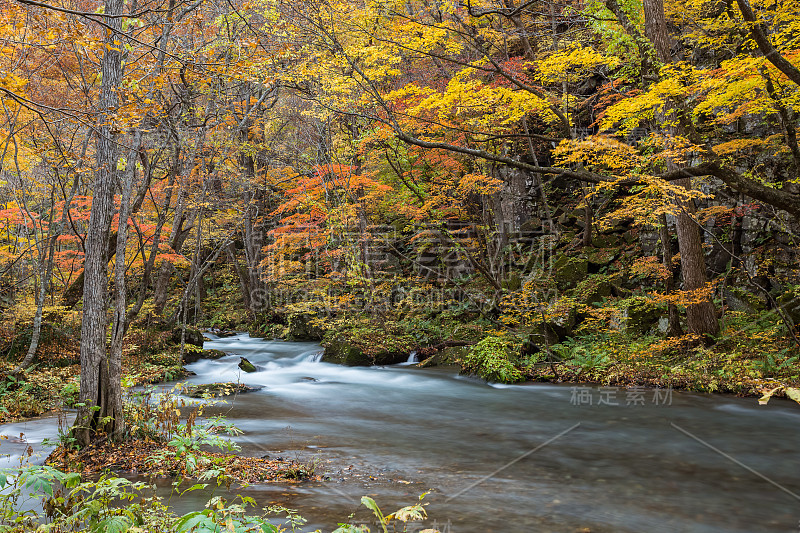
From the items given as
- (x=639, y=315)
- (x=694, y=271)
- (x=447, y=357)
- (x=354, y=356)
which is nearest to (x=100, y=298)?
(x=354, y=356)

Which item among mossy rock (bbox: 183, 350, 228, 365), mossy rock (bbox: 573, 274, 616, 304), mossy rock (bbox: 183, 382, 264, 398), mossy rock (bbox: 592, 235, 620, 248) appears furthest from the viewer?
mossy rock (bbox: 592, 235, 620, 248)

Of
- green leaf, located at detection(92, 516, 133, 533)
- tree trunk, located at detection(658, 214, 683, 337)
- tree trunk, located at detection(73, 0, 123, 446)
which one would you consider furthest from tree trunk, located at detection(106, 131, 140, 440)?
tree trunk, located at detection(658, 214, 683, 337)

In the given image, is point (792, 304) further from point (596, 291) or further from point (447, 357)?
point (447, 357)

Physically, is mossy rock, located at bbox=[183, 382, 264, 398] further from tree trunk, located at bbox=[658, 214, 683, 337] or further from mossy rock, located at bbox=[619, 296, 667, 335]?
tree trunk, located at bbox=[658, 214, 683, 337]

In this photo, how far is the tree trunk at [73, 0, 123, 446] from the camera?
566cm

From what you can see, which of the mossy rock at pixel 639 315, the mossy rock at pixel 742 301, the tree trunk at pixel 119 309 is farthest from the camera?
the mossy rock at pixel 639 315

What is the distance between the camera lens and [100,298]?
5812 millimetres

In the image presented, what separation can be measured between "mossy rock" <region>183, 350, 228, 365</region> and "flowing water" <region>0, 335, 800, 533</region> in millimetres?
4656

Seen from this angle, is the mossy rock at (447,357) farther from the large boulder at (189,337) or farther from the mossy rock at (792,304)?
the mossy rock at (792,304)

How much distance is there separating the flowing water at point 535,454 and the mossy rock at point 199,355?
466 centimetres

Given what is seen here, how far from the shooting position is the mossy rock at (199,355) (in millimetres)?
14259

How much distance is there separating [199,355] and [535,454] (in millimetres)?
11542

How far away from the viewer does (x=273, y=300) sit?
75.2 ft

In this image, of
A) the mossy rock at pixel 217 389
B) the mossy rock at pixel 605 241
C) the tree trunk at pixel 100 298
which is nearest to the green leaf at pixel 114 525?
the tree trunk at pixel 100 298
